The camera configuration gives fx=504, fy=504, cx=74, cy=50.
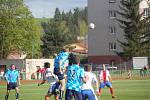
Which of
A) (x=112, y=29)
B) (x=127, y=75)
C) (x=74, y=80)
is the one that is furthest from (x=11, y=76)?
(x=112, y=29)

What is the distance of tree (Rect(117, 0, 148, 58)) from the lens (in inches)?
3570

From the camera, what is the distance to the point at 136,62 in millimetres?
79188

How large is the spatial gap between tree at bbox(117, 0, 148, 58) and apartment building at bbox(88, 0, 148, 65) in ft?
31.9

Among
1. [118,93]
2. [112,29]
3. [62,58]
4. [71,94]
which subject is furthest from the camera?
[112,29]

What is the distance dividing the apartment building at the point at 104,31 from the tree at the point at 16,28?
1237 centimetres

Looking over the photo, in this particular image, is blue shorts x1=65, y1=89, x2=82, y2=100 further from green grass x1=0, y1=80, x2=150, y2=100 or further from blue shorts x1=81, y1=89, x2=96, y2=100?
green grass x1=0, y1=80, x2=150, y2=100

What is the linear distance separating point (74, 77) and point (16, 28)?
8440 centimetres

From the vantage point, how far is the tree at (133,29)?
90688 mm

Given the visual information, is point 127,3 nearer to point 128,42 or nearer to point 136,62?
point 128,42

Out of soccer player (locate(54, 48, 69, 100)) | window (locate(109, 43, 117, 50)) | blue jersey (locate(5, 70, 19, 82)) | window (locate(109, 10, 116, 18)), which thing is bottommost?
blue jersey (locate(5, 70, 19, 82))

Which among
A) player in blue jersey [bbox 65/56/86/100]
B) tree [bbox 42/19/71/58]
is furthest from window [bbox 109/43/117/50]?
player in blue jersey [bbox 65/56/86/100]

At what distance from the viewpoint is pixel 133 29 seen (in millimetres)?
93188

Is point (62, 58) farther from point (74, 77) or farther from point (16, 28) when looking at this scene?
point (16, 28)

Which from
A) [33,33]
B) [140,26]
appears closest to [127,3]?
[140,26]
